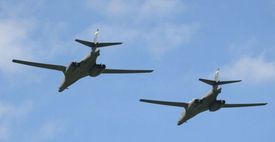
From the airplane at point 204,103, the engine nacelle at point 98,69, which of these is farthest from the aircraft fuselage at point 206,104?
the engine nacelle at point 98,69

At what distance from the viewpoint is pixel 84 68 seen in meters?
112

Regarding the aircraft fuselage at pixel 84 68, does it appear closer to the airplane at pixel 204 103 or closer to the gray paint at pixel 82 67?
the gray paint at pixel 82 67

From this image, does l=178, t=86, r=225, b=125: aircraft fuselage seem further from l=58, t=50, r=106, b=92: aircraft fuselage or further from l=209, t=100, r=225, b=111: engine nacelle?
l=58, t=50, r=106, b=92: aircraft fuselage

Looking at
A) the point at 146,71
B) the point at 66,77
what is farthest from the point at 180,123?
the point at 66,77

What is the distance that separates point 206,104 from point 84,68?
58.4ft

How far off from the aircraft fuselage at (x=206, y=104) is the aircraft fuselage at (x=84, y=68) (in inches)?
562

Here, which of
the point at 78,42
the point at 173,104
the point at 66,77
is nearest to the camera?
the point at 78,42

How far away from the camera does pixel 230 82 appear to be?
11194cm

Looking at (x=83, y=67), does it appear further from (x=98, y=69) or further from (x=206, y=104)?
(x=206, y=104)

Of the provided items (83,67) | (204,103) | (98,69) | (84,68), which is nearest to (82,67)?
(83,67)

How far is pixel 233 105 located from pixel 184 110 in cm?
903

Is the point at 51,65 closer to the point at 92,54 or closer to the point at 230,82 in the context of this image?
the point at 92,54

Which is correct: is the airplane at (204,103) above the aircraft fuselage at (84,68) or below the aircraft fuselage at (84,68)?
below

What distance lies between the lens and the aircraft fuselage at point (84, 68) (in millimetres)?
110312
